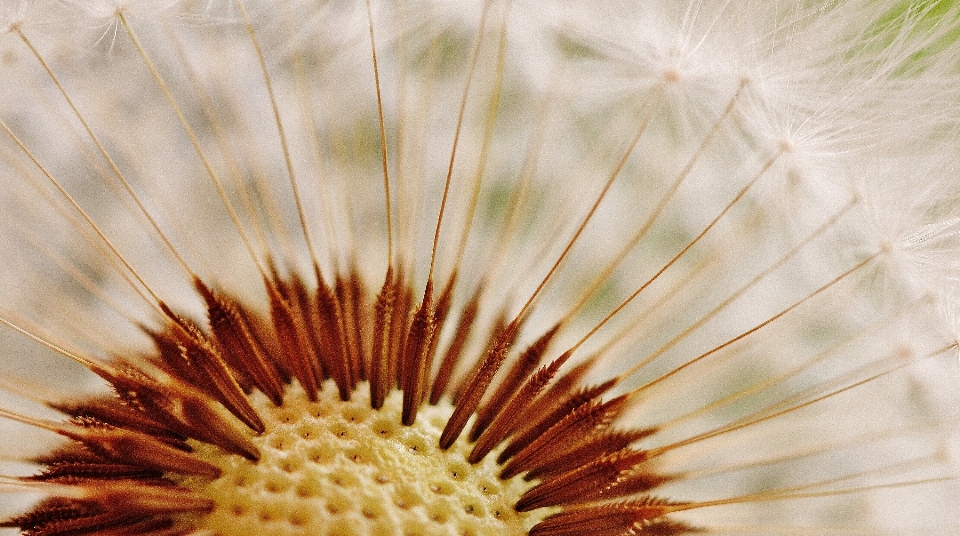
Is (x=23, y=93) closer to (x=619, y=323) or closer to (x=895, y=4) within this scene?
(x=619, y=323)

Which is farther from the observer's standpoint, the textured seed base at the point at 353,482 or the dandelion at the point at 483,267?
the dandelion at the point at 483,267

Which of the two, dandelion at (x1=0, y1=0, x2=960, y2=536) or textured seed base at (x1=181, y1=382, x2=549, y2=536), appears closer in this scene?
textured seed base at (x1=181, y1=382, x2=549, y2=536)

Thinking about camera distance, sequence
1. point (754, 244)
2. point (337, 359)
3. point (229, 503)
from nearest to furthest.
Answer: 1. point (229, 503)
2. point (337, 359)
3. point (754, 244)

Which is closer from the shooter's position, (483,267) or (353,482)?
(353,482)

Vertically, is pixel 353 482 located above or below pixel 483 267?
below

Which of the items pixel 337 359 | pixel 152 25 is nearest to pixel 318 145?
pixel 152 25

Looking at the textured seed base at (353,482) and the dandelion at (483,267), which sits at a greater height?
the dandelion at (483,267)

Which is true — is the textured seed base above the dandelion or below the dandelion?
below
